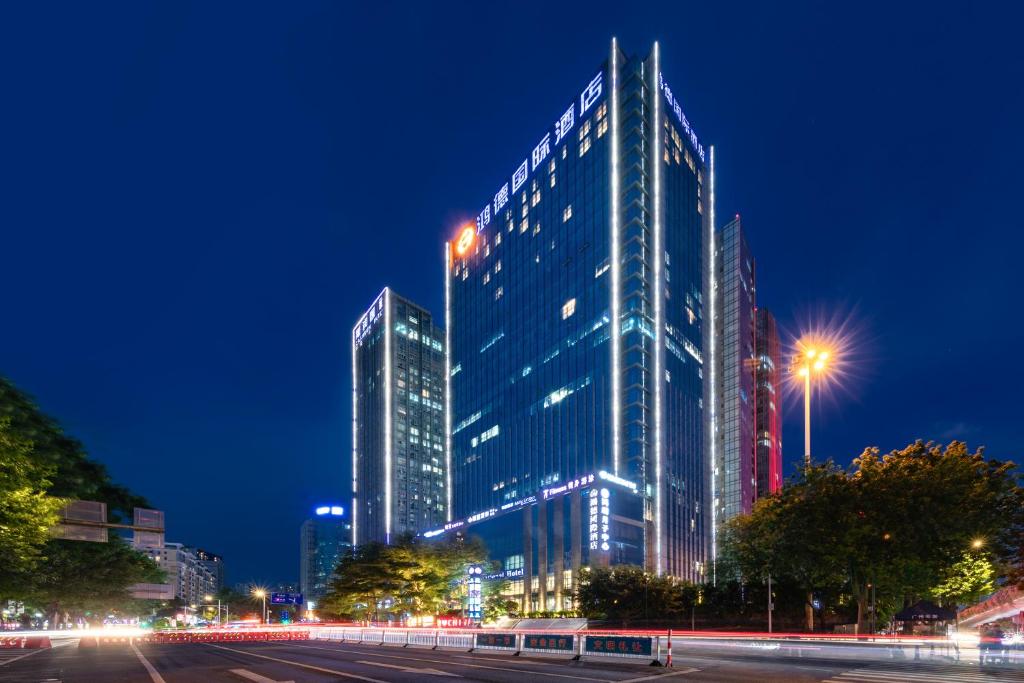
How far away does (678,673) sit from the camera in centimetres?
1956

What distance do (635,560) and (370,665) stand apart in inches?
3193

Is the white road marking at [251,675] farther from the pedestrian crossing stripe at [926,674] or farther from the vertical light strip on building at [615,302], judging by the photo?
the vertical light strip on building at [615,302]

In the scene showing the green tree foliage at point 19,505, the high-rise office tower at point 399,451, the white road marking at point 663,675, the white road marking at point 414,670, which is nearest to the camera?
the white road marking at point 663,675

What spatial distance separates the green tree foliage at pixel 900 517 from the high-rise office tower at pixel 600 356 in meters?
53.0

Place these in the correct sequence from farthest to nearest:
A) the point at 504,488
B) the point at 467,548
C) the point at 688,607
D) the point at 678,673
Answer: the point at 504,488
the point at 467,548
the point at 688,607
the point at 678,673

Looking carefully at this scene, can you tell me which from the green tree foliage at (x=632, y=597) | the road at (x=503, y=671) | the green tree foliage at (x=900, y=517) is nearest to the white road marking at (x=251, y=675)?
the road at (x=503, y=671)

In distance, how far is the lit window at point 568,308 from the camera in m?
115

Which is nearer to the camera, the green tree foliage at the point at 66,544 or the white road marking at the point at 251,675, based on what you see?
the white road marking at the point at 251,675

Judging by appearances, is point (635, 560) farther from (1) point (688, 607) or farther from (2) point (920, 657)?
(2) point (920, 657)

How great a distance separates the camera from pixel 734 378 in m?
140

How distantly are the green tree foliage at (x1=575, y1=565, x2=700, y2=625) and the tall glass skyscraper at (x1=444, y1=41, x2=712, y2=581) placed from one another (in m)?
29.7

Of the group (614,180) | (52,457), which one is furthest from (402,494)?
(52,457)

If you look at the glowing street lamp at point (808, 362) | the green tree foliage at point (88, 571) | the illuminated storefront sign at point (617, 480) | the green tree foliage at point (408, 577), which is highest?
the glowing street lamp at point (808, 362)

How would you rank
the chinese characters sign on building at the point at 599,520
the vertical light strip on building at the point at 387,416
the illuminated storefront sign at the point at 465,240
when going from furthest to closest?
the vertical light strip on building at the point at 387,416
the illuminated storefront sign at the point at 465,240
the chinese characters sign on building at the point at 599,520
